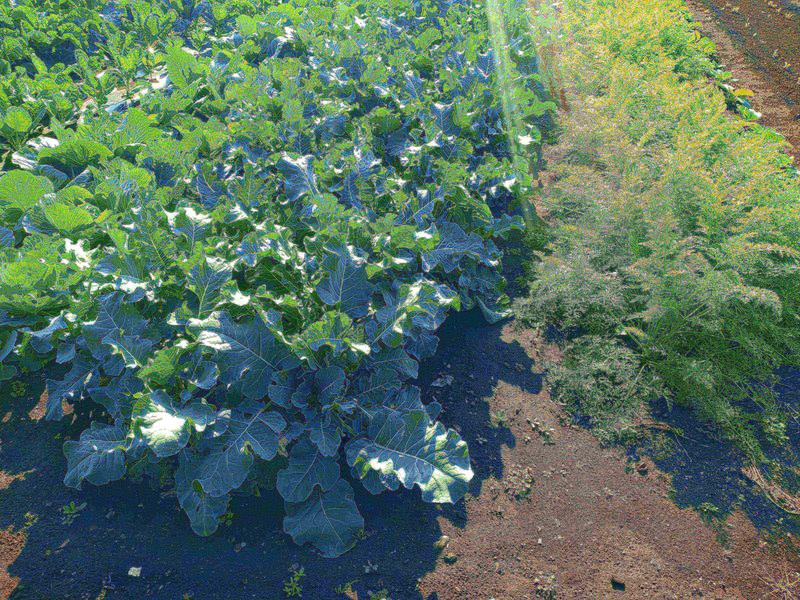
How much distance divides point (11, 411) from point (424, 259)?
2808mm

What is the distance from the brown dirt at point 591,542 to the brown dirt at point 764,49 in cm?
556

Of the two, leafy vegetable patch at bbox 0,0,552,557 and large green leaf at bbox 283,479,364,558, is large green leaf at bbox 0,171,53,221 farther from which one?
large green leaf at bbox 283,479,364,558

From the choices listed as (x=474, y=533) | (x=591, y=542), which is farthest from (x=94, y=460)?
(x=591, y=542)

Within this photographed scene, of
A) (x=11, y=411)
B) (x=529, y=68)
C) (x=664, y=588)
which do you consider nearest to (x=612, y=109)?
(x=529, y=68)

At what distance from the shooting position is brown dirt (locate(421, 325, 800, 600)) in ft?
9.29

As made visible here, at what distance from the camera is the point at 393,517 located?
9.91 ft

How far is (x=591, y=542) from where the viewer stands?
3000 mm

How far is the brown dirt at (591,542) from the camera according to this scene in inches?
111

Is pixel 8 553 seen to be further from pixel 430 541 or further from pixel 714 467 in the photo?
pixel 714 467

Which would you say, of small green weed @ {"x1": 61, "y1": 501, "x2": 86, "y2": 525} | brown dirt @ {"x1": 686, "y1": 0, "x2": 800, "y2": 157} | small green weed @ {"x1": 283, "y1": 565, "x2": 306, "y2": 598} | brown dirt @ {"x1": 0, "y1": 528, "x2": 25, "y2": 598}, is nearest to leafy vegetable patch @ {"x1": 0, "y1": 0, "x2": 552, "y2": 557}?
small green weed @ {"x1": 283, "y1": 565, "x2": 306, "y2": 598}

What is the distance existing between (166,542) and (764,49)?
11.4 metres

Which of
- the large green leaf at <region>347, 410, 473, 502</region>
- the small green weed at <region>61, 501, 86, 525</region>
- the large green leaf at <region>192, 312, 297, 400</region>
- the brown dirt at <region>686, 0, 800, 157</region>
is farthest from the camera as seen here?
the brown dirt at <region>686, 0, 800, 157</region>

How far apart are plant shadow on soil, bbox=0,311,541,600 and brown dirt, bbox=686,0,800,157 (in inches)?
266

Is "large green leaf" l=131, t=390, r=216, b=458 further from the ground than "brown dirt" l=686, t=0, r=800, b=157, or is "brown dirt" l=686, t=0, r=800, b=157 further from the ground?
"brown dirt" l=686, t=0, r=800, b=157
